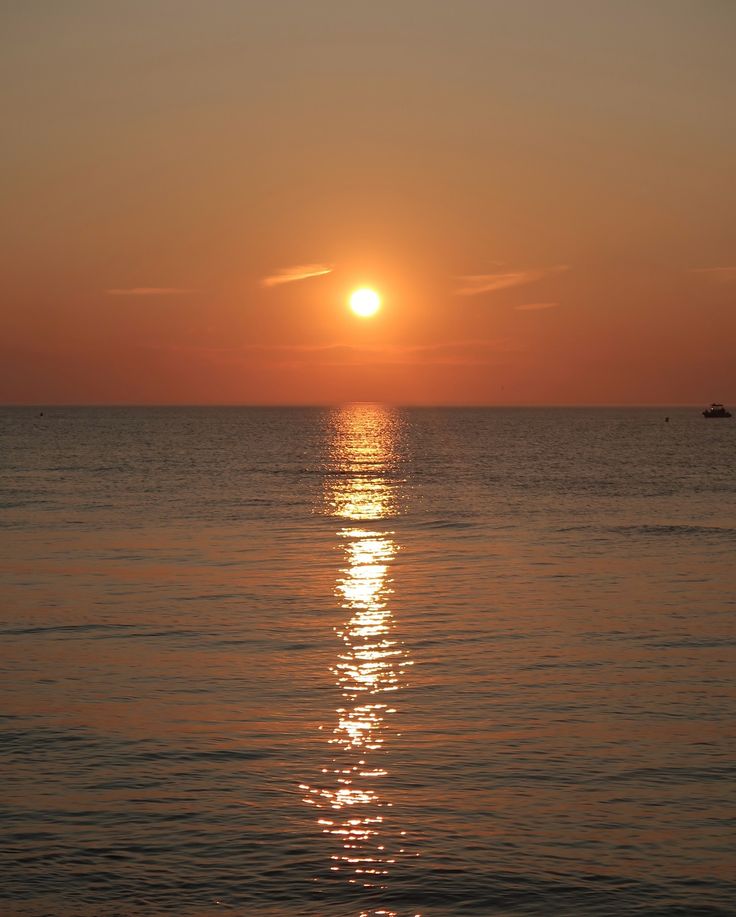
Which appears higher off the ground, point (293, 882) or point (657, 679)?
point (657, 679)

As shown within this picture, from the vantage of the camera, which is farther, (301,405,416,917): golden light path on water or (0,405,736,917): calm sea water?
(301,405,416,917): golden light path on water

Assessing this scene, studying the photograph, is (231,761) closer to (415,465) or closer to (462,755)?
(462,755)

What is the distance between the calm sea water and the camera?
41.3ft

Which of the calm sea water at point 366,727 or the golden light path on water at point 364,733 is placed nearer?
the calm sea water at point 366,727

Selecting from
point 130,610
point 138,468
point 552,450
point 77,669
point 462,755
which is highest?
point 552,450

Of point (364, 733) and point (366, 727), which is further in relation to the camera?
point (366, 727)

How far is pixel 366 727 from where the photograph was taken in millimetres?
18328

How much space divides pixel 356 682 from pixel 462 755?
16.6 feet

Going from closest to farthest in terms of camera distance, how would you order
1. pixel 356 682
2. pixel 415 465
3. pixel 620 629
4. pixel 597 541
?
pixel 356 682 < pixel 620 629 < pixel 597 541 < pixel 415 465

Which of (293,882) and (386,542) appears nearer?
(293,882)

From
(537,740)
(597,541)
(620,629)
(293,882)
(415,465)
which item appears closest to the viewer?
(293,882)

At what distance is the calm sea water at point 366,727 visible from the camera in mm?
12578

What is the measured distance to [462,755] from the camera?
16.7 metres

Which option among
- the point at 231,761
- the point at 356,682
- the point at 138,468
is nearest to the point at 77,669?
the point at 356,682
